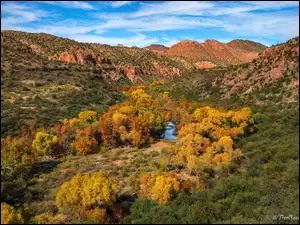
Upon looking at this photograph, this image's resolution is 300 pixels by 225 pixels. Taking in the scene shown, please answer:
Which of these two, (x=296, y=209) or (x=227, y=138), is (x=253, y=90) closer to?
(x=227, y=138)

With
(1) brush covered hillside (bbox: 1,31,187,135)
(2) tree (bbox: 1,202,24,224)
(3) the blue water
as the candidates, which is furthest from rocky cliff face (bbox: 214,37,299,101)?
(2) tree (bbox: 1,202,24,224)

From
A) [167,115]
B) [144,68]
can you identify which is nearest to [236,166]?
[167,115]

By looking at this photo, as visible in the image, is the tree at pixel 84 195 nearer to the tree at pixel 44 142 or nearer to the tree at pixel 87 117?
the tree at pixel 44 142

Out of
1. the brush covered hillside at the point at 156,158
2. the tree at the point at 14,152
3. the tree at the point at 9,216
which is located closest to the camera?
the tree at the point at 9,216

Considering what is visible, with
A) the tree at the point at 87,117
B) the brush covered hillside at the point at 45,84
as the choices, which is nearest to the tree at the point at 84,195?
the brush covered hillside at the point at 45,84

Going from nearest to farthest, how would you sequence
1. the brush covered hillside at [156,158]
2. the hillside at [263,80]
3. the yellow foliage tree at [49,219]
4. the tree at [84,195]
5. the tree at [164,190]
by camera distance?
the yellow foliage tree at [49,219], the brush covered hillside at [156,158], the tree at [84,195], the tree at [164,190], the hillside at [263,80]

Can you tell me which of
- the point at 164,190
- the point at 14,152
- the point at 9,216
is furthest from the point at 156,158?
the point at 9,216
